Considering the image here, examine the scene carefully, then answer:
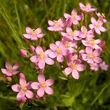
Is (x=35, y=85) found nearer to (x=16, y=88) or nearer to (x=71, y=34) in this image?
(x=16, y=88)

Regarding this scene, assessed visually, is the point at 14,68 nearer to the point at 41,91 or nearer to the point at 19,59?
the point at 41,91

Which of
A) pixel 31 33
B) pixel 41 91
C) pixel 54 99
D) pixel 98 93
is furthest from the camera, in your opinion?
pixel 98 93

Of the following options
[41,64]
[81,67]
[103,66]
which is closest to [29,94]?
[41,64]

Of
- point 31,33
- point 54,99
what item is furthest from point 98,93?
point 31,33

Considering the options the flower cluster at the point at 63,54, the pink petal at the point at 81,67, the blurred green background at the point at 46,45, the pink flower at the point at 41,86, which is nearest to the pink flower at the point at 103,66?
the blurred green background at the point at 46,45

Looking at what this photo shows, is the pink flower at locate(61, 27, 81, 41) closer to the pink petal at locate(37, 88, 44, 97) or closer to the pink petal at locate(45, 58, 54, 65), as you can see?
the pink petal at locate(45, 58, 54, 65)
